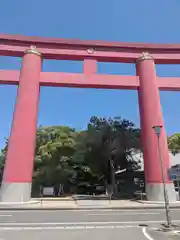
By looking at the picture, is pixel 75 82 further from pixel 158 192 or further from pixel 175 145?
pixel 175 145

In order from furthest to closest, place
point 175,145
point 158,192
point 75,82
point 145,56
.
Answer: point 175,145, point 145,56, point 75,82, point 158,192

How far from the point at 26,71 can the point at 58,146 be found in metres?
11.9

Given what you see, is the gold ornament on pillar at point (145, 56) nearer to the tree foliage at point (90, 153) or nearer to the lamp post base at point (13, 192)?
the tree foliage at point (90, 153)

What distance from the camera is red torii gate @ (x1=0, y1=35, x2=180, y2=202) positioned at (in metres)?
18.1

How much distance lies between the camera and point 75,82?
20.4m

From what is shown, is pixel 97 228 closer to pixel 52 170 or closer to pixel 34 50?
pixel 34 50

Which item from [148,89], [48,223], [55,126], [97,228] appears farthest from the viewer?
[55,126]

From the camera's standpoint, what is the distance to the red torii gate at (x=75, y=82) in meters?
18.1

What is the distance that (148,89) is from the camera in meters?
20.9

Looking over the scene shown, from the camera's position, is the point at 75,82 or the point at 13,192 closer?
the point at 13,192

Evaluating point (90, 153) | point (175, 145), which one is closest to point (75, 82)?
point (90, 153)

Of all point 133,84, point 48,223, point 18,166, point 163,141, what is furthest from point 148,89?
point 48,223

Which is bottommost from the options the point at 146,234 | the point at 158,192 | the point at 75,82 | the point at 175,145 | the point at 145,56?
the point at 146,234

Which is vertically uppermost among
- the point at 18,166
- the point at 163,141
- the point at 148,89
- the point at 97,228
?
the point at 148,89
